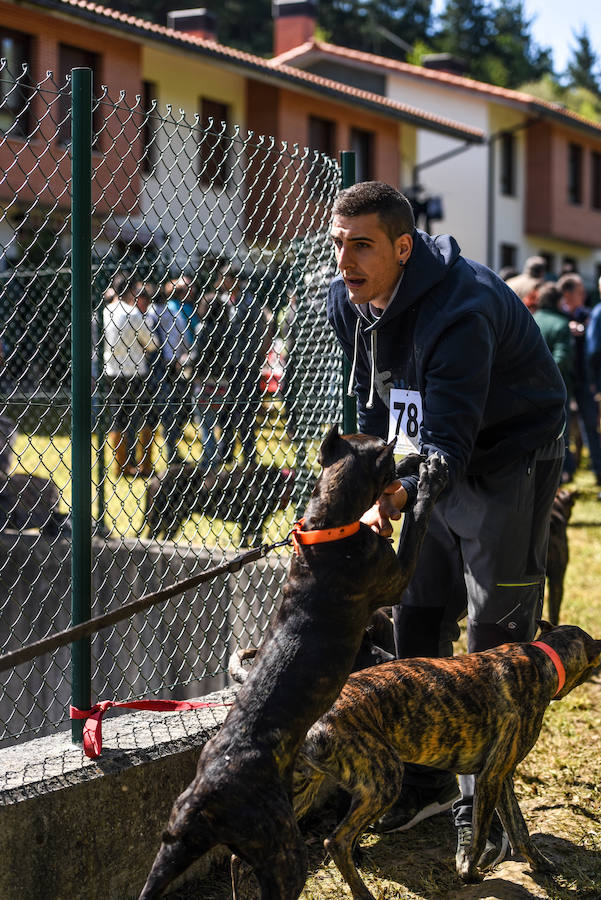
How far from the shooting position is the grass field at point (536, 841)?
3.47m

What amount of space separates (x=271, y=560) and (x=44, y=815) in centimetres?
261

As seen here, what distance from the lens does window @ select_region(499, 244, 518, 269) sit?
110ft

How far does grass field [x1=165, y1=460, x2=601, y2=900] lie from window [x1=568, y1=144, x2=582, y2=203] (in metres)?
33.4

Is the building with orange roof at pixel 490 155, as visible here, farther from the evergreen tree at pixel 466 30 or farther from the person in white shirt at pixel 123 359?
the evergreen tree at pixel 466 30

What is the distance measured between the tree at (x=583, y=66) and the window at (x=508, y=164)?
4689 centimetres

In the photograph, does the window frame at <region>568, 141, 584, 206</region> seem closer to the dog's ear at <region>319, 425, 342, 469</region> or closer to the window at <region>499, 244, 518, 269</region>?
the window at <region>499, 244, 518, 269</region>

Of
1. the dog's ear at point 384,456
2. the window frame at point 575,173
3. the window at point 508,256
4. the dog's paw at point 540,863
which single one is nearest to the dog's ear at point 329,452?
the dog's ear at point 384,456

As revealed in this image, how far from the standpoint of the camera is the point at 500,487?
140 inches

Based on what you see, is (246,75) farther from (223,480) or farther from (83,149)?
(83,149)

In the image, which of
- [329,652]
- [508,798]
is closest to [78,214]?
[329,652]

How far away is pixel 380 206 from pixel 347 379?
1.70 meters

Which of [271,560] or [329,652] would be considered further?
[271,560]

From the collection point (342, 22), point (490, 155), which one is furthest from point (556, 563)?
point (342, 22)

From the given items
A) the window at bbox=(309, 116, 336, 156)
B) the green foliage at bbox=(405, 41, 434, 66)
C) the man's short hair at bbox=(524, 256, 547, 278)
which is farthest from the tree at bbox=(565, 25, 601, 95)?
the man's short hair at bbox=(524, 256, 547, 278)
